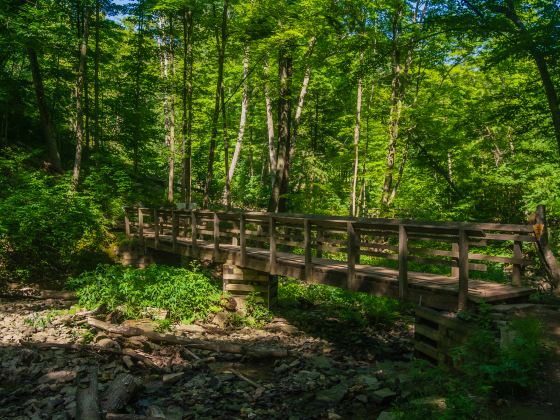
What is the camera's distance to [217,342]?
970cm

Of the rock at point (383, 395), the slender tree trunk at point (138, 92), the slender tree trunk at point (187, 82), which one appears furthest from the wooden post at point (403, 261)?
the slender tree trunk at point (138, 92)

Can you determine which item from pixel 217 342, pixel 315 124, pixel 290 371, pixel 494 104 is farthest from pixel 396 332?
pixel 315 124

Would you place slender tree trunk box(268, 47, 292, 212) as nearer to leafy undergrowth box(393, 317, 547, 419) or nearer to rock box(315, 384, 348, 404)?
rock box(315, 384, 348, 404)

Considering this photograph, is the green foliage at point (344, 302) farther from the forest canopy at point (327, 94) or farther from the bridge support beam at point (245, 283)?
the forest canopy at point (327, 94)

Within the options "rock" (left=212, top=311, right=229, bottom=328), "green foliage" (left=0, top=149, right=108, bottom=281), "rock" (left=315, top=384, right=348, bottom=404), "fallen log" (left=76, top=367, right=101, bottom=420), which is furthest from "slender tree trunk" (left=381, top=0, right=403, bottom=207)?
"fallen log" (left=76, top=367, right=101, bottom=420)

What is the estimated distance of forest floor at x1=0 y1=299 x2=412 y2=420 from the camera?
21.8 feet

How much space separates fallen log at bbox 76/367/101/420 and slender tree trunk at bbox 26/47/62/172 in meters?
16.7

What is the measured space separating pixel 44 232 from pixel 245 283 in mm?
6587

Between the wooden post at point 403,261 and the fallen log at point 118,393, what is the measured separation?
15.8 ft

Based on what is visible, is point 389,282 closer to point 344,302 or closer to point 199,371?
point 199,371

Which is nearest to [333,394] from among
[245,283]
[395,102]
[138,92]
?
[245,283]

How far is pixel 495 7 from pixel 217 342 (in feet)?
33.3

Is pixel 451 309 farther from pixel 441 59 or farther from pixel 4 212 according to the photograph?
pixel 441 59

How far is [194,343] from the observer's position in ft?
30.6
